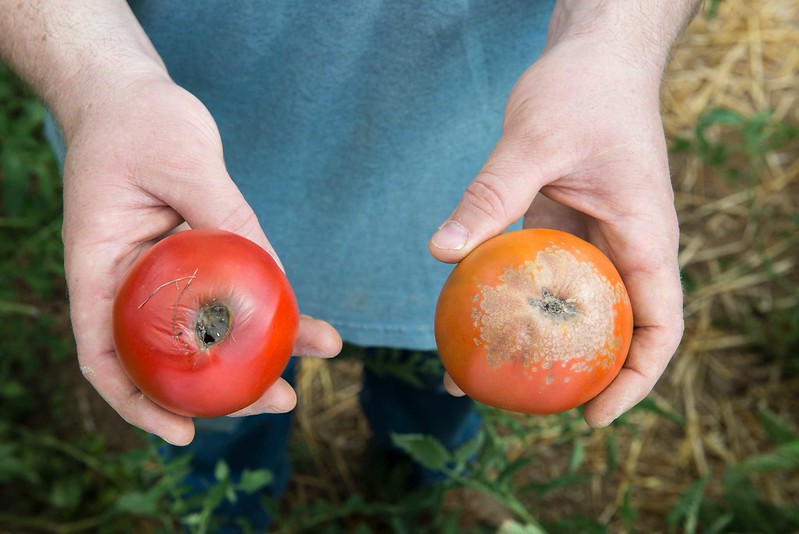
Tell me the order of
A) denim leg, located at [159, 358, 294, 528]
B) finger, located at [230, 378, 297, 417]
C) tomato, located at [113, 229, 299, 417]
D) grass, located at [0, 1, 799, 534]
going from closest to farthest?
tomato, located at [113, 229, 299, 417] → finger, located at [230, 378, 297, 417] → denim leg, located at [159, 358, 294, 528] → grass, located at [0, 1, 799, 534]

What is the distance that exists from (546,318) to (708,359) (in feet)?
6.84

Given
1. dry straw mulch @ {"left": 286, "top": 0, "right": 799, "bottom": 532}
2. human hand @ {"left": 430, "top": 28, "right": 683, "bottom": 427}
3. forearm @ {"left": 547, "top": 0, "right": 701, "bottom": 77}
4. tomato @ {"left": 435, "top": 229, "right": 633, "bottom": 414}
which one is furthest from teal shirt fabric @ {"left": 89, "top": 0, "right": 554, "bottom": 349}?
dry straw mulch @ {"left": 286, "top": 0, "right": 799, "bottom": 532}

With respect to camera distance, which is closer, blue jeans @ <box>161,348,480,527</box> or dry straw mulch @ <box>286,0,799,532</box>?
blue jeans @ <box>161,348,480,527</box>

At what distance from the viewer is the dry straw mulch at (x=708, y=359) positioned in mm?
2666

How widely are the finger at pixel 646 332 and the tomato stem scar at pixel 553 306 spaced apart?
8.6 inches

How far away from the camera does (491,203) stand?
50.2 inches

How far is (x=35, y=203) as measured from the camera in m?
2.47

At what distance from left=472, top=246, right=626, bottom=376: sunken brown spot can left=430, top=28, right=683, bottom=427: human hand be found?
12 cm

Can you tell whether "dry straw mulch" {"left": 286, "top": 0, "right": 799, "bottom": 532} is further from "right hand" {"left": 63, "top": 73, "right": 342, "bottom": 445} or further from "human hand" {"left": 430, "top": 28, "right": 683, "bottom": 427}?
"right hand" {"left": 63, "top": 73, "right": 342, "bottom": 445}

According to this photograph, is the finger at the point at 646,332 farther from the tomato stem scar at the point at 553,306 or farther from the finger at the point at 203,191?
the finger at the point at 203,191

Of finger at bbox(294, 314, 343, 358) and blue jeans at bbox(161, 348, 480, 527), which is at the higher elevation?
finger at bbox(294, 314, 343, 358)

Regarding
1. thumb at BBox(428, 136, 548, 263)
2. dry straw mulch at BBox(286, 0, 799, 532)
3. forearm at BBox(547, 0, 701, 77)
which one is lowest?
dry straw mulch at BBox(286, 0, 799, 532)

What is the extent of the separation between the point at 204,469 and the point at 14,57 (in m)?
1.20

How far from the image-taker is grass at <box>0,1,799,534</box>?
7.21 ft
